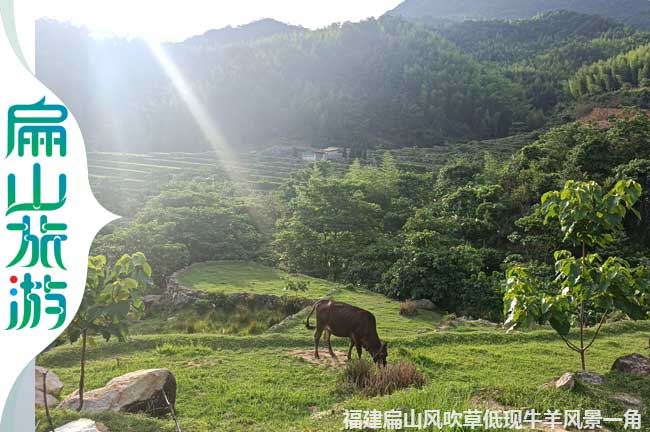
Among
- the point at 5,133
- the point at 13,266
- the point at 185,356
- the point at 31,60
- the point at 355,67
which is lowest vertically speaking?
the point at 185,356

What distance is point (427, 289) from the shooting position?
1352 centimetres

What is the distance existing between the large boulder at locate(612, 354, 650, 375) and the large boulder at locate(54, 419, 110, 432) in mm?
5849

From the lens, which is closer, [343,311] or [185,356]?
[343,311]

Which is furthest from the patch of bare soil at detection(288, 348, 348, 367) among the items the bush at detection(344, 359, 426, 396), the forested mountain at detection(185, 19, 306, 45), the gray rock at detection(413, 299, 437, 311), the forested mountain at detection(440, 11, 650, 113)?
the forested mountain at detection(185, 19, 306, 45)

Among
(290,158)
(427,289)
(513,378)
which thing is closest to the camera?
(513,378)

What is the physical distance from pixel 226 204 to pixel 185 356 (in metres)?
13.5

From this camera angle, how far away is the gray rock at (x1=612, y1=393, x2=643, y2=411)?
16.5ft

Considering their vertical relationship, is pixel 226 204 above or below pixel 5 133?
below

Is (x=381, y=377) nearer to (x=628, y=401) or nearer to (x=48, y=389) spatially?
(x=628, y=401)

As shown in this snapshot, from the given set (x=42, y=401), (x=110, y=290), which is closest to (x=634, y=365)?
(x=110, y=290)

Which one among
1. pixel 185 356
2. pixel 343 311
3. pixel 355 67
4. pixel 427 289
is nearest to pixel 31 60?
pixel 343 311

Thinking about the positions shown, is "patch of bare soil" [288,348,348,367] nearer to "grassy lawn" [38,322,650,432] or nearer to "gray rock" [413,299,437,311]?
"grassy lawn" [38,322,650,432]

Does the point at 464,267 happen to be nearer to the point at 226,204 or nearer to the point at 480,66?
the point at 226,204

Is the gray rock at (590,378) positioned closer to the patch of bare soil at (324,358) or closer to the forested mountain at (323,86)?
the patch of bare soil at (324,358)
